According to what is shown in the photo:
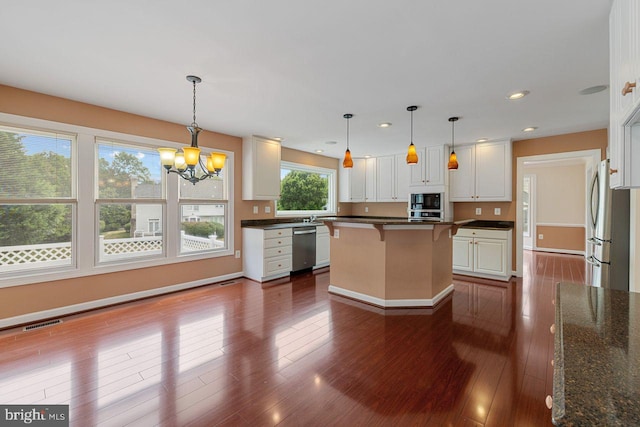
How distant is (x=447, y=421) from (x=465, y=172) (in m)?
4.63

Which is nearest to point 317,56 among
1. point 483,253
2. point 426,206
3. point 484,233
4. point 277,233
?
point 277,233

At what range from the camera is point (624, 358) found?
0.89 metres

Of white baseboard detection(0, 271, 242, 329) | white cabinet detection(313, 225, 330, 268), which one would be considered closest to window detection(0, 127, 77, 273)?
white baseboard detection(0, 271, 242, 329)

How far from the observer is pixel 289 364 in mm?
2266

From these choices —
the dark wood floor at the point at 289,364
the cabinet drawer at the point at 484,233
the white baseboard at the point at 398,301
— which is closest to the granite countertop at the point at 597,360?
the dark wood floor at the point at 289,364

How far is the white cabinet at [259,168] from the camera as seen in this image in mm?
4824

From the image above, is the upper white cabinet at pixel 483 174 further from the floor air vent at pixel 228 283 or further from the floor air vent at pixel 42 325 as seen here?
the floor air vent at pixel 42 325

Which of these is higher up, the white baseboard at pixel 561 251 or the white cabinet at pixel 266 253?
the white cabinet at pixel 266 253

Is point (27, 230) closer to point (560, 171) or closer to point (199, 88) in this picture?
point (199, 88)

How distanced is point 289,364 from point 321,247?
3505mm

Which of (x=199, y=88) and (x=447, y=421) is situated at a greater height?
(x=199, y=88)

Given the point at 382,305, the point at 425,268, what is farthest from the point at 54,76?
the point at 425,268

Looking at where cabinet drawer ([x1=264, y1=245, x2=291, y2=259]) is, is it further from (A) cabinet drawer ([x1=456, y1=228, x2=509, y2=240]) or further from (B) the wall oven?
(A) cabinet drawer ([x1=456, y1=228, x2=509, y2=240])

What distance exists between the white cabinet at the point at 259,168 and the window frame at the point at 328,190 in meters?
0.63
